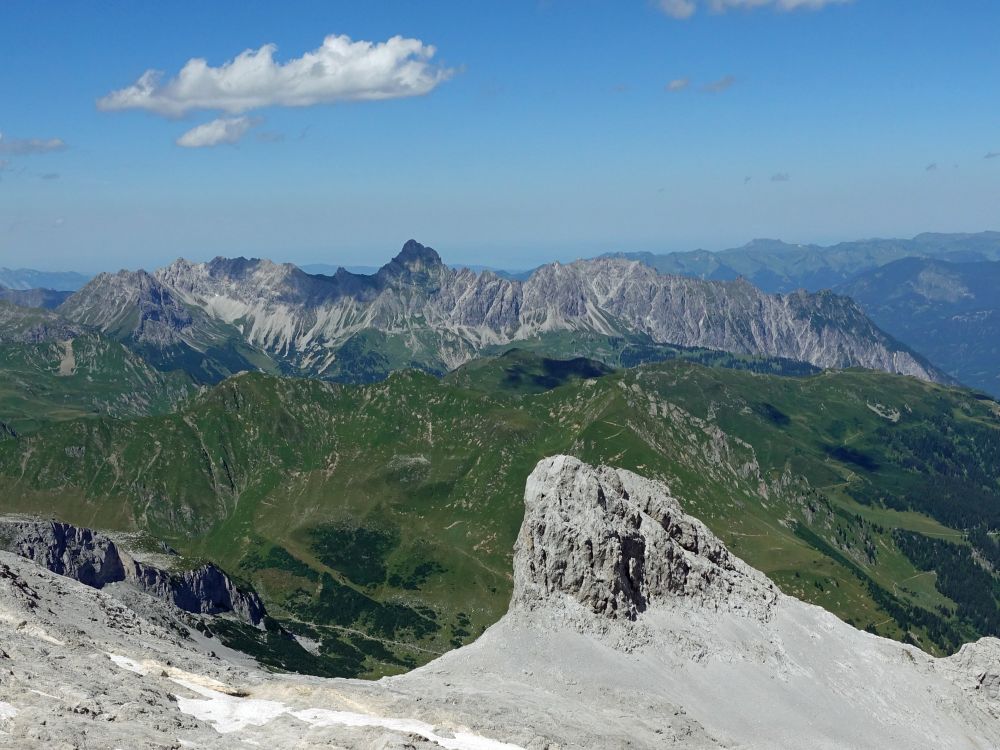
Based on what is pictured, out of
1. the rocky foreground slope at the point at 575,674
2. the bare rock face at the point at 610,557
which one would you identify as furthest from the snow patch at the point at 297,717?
the bare rock face at the point at 610,557

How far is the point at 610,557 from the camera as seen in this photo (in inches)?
5044

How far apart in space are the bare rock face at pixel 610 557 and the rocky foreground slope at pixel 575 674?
0.32 metres

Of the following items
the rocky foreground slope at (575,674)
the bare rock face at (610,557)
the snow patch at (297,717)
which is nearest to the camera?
the rocky foreground slope at (575,674)

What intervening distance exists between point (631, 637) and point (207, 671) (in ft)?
190

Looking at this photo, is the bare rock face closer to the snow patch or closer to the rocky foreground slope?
the rocky foreground slope

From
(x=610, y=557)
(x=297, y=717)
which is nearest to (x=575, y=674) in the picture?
(x=610, y=557)

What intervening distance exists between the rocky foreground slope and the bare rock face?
32cm

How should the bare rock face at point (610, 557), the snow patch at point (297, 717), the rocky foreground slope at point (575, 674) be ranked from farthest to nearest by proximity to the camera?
the bare rock face at point (610, 557)
the snow patch at point (297, 717)
the rocky foreground slope at point (575, 674)

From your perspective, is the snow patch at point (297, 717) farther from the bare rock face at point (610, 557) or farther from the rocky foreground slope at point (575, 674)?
the bare rock face at point (610, 557)

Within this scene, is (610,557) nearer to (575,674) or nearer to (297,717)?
(575,674)

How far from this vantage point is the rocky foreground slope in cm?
7281

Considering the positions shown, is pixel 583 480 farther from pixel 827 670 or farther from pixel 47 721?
pixel 47 721

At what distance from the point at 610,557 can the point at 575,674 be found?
20.6 metres

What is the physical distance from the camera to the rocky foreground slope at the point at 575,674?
2867 inches
